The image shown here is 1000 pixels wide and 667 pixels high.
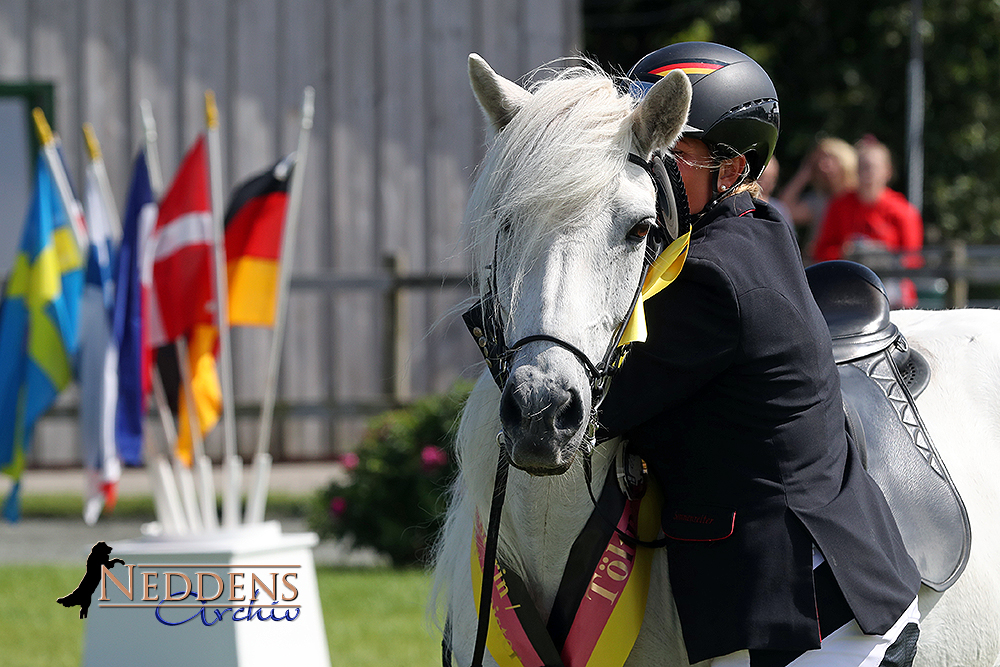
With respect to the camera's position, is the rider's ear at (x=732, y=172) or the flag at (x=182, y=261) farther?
the flag at (x=182, y=261)

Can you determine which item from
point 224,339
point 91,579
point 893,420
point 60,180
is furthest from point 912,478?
point 60,180

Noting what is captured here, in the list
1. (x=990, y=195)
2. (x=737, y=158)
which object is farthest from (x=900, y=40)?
(x=737, y=158)

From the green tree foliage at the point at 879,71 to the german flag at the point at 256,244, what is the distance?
1109 cm

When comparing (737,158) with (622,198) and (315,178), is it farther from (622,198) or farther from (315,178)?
(315,178)

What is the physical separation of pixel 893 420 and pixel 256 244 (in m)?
3.12

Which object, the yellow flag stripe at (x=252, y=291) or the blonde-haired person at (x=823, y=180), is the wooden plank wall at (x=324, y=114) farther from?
the yellow flag stripe at (x=252, y=291)

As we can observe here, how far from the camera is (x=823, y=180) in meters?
8.60

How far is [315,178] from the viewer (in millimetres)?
10461

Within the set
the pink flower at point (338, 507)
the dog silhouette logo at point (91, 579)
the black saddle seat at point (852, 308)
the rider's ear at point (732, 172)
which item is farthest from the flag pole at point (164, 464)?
the rider's ear at point (732, 172)

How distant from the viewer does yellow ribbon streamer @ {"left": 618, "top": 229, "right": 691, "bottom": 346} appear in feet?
7.11

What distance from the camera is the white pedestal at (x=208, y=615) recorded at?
406 cm

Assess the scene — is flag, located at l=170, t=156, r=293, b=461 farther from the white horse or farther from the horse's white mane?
the horse's white mane

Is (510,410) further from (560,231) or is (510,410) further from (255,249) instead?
(255,249)

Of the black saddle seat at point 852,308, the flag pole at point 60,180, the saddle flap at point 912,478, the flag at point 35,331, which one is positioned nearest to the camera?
the saddle flap at point 912,478
